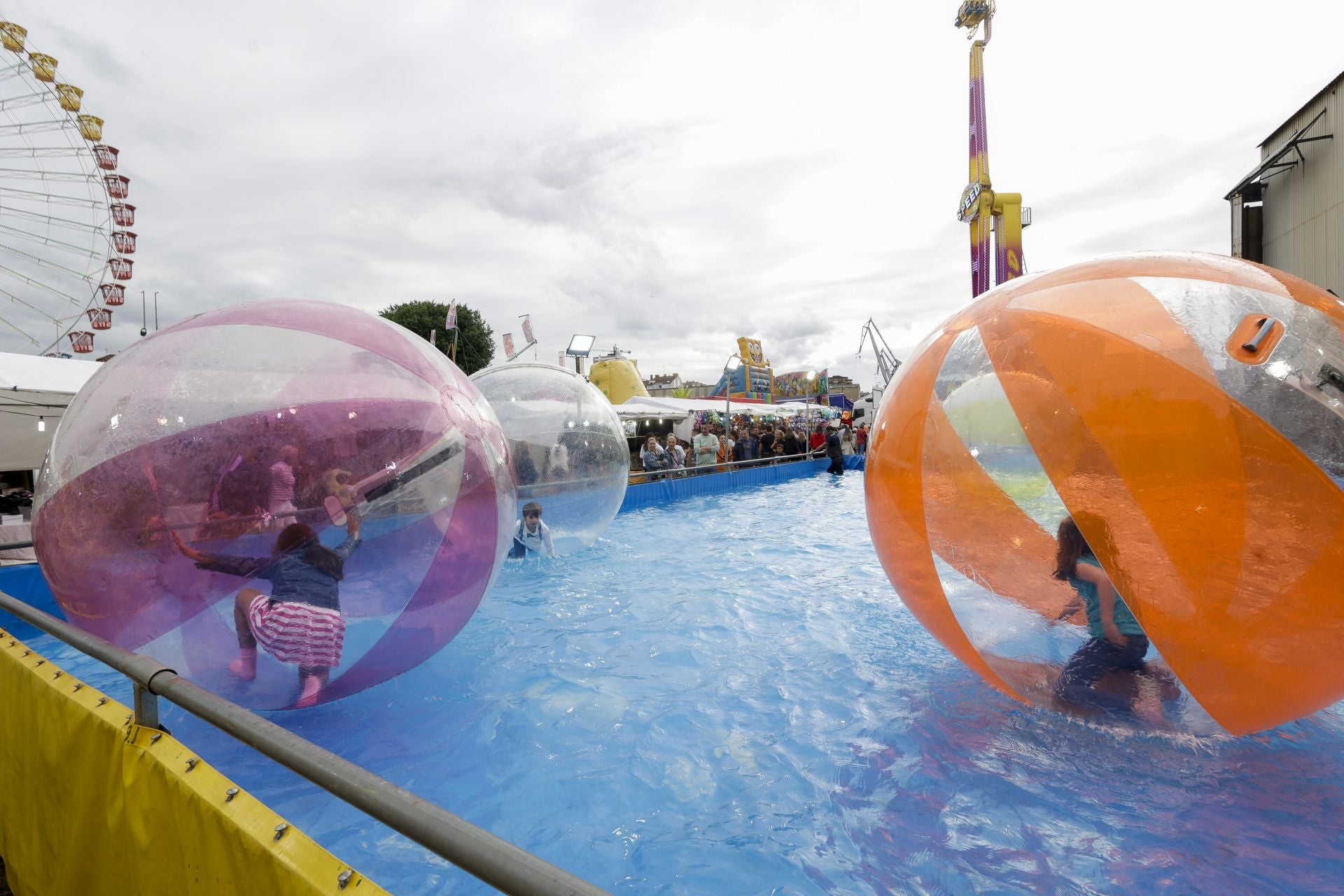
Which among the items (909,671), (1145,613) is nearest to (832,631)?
(909,671)

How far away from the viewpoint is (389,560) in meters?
3.09

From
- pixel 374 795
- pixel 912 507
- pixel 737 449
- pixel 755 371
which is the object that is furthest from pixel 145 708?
pixel 755 371

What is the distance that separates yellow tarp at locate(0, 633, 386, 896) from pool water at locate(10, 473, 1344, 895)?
0.74 m

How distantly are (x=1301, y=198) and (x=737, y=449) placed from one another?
14173mm

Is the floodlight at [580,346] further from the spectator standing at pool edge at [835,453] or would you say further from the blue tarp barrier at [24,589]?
the blue tarp barrier at [24,589]

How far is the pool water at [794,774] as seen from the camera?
249 cm

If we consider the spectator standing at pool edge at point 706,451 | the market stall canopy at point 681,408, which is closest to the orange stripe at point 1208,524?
the spectator standing at pool edge at point 706,451

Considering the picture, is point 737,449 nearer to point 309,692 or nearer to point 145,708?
point 309,692

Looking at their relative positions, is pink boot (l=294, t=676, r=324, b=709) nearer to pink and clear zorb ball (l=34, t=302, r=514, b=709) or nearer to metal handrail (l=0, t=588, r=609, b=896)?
pink and clear zorb ball (l=34, t=302, r=514, b=709)

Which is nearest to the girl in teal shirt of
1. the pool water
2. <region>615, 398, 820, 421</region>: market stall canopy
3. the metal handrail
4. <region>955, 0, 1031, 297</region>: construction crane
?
the pool water

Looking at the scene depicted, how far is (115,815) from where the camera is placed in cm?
212

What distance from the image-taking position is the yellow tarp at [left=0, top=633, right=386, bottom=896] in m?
1.56

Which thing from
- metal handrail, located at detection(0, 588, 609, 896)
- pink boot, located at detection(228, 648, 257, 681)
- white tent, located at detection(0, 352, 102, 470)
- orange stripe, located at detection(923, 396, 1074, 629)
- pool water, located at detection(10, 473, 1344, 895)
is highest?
white tent, located at detection(0, 352, 102, 470)

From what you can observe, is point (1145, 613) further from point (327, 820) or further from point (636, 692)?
point (327, 820)
